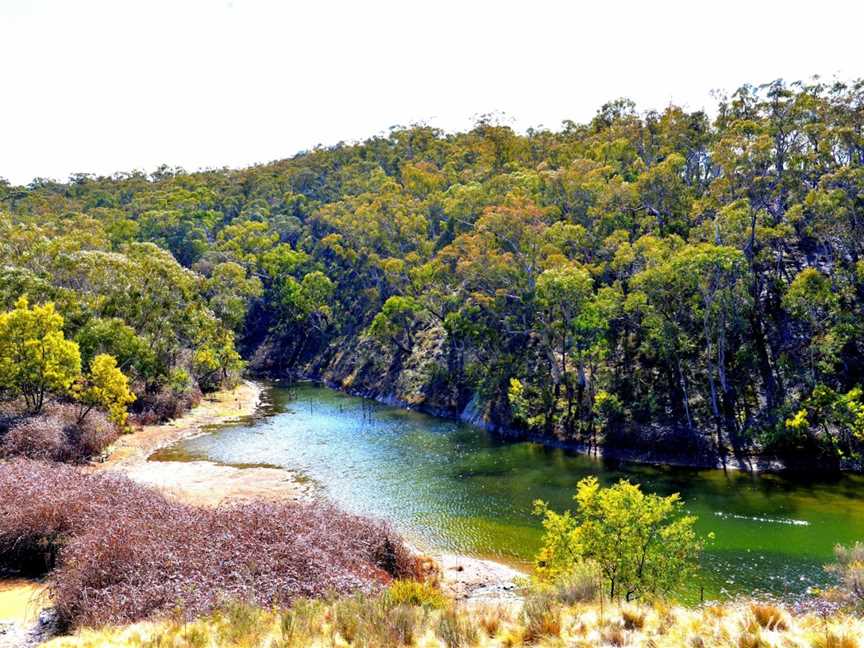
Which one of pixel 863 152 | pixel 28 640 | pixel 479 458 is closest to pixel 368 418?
pixel 479 458

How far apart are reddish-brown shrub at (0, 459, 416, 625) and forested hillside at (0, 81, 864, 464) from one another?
22.7 meters

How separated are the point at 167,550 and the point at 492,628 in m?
9.36

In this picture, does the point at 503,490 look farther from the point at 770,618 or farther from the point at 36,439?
the point at 36,439

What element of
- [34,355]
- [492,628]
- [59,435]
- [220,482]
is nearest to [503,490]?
[220,482]

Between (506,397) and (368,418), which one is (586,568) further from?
(368,418)

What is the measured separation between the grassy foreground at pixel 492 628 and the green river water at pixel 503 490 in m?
10.7

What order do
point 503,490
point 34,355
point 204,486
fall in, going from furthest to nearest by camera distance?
point 34,355 < point 503,490 < point 204,486

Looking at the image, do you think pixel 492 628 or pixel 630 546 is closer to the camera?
pixel 492 628

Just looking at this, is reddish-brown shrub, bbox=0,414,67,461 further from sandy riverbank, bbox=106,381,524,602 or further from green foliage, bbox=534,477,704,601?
green foliage, bbox=534,477,704,601

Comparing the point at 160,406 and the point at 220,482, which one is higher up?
the point at 160,406

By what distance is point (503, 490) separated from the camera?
1241 inches

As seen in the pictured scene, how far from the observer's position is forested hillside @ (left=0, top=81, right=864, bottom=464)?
117 ft

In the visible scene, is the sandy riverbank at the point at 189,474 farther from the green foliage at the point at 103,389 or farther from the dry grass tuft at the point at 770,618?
the dry grass tuft at the point at 770,618

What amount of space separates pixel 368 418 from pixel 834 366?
113ft
